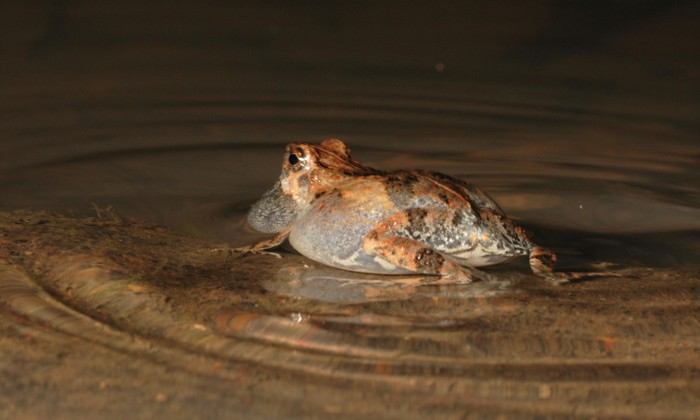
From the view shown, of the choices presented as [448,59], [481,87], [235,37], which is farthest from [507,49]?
[235,37]

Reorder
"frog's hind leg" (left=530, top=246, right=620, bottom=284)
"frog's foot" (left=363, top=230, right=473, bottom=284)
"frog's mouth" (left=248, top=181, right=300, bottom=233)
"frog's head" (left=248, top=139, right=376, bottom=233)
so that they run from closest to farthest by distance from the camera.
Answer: "frog's foot" (left=363, top=230, right=473, bottom=284), "frog's hind leg" (left=530, top=246, right=620, bottom=284), "frog's head" (left=248, top=139, right=376, bottom=233), "frog's mouth" (left=248, top=181, right=300, bottom=233)

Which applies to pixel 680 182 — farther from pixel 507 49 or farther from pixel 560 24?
pixel 560 24

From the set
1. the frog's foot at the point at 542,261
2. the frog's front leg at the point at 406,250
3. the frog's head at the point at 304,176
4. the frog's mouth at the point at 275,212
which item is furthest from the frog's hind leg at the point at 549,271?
the frog's mouth at the point at 275,212

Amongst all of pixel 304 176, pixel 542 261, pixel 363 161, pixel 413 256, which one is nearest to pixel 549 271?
pixel 542 261

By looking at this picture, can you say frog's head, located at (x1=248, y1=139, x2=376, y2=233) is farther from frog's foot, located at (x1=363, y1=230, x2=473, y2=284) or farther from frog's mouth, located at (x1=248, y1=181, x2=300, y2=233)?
frog's foot, located at (x1=363, y1=230, x2=473, y2=284)

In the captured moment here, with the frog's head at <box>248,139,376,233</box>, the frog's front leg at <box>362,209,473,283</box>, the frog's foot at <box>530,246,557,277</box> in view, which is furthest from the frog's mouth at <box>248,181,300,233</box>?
the frog's foot at <box>530,246,557,277</box>

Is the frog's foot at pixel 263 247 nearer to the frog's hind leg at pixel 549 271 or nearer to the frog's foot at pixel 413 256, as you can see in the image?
the frog's foot at pixel 413 256

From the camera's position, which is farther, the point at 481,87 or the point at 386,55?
the point at 386,55
